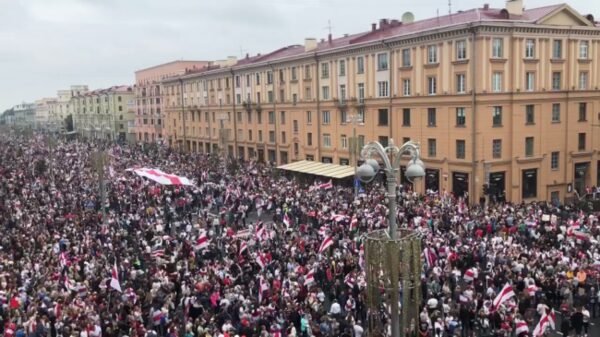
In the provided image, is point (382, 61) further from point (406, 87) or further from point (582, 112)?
point (582, 112)

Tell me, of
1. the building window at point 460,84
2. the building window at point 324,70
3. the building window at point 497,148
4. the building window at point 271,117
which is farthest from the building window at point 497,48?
the building window at point 271,117

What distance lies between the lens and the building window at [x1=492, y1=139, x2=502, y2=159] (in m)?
42.5

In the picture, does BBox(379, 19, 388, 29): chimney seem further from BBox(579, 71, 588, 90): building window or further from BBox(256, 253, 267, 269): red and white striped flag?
BBox(256, 253, 267, 269): red and white striped flag

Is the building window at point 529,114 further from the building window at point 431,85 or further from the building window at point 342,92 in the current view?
the building window at point 342,92

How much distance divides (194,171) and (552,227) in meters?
35.3

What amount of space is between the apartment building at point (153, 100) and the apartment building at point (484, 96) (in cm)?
5870

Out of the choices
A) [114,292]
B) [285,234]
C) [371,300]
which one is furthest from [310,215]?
[371,300]

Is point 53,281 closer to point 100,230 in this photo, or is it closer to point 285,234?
point 100,230

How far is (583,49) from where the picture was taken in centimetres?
4578

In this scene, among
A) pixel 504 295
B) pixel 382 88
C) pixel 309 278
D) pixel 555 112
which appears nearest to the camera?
pixel 504 295

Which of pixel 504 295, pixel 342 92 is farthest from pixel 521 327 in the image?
pixel 342 92

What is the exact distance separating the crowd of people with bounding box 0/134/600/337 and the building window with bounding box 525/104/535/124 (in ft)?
30.3

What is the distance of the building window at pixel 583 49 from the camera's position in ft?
149

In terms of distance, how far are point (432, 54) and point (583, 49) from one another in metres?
11.7
